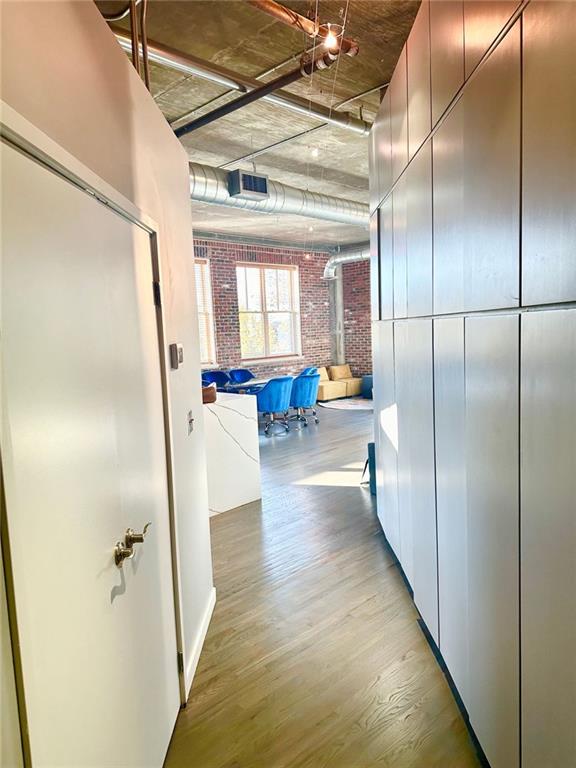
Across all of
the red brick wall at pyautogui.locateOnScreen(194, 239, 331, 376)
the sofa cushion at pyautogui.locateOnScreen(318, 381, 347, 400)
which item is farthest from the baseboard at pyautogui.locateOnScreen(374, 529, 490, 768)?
the sofa cushion at pyautogui.locateOnScreen(318, 381, 347, 400)

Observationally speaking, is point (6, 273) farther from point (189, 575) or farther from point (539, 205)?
point (189, 575)

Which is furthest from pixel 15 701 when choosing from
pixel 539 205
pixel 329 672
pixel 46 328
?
pixel 329 672

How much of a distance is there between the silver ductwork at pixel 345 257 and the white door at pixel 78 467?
859 centimetres

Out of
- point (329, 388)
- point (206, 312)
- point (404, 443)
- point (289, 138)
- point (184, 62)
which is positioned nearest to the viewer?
point (404, 443)

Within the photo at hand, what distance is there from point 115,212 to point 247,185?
12.7ft

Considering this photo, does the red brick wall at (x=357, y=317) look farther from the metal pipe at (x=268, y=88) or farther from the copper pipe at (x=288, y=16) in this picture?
the copper pipe at (x=288, y=16)

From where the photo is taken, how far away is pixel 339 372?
11.1m

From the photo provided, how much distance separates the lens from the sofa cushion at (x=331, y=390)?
10.3m

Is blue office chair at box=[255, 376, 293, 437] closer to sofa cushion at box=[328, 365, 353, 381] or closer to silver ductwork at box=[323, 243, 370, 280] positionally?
sofa cushion at box=[328, 365, 353, 381]

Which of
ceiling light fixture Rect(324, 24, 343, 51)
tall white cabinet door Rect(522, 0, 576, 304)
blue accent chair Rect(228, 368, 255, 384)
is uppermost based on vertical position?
ceiling light fixture Rect(324, 24, 343, 51)

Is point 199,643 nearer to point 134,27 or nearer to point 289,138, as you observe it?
Result: point 134,27

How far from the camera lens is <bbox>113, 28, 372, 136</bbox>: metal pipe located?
9.25ft

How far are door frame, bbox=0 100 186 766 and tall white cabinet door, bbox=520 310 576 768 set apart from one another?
48.0 inches

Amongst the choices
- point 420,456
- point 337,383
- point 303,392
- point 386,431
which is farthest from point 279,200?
point 337,383
